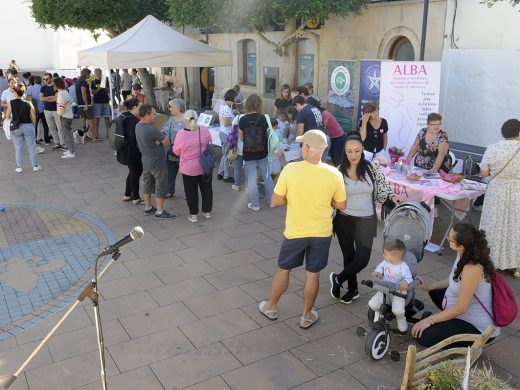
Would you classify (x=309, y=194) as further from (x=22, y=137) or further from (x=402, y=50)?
(x=402, y=50)

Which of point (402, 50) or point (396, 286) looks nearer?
point (396, 286)

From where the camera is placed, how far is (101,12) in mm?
17000

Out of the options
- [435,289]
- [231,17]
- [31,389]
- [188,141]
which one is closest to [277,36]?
[231,17]

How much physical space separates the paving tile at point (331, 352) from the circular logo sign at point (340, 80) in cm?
773

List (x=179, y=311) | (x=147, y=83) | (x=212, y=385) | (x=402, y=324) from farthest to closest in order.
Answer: (x=147, y=83)
(x=179, y=311)
(x=402, y=324)
(x=212, y=385)

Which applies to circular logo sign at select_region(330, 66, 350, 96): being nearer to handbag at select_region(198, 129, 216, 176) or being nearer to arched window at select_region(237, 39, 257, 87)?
handbag at select_region(198, 129, 216, 176)

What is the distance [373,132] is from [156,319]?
15.4ft

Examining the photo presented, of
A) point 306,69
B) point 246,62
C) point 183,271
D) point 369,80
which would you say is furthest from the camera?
point 246,62

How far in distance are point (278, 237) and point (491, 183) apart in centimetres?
279

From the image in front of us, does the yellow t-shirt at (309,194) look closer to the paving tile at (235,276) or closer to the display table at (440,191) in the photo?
the paving tile at (235,276)

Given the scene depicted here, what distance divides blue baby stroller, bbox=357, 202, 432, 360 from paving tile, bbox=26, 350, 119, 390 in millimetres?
2124

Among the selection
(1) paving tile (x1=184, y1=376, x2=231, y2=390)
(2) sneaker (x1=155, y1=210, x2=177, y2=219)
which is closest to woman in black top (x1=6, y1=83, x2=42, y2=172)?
(2) sneaker (x1=155, y1=210, x2=177, y2=219)

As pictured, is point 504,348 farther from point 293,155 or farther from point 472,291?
point 293,155

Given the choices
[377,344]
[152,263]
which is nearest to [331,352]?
[377,344]
